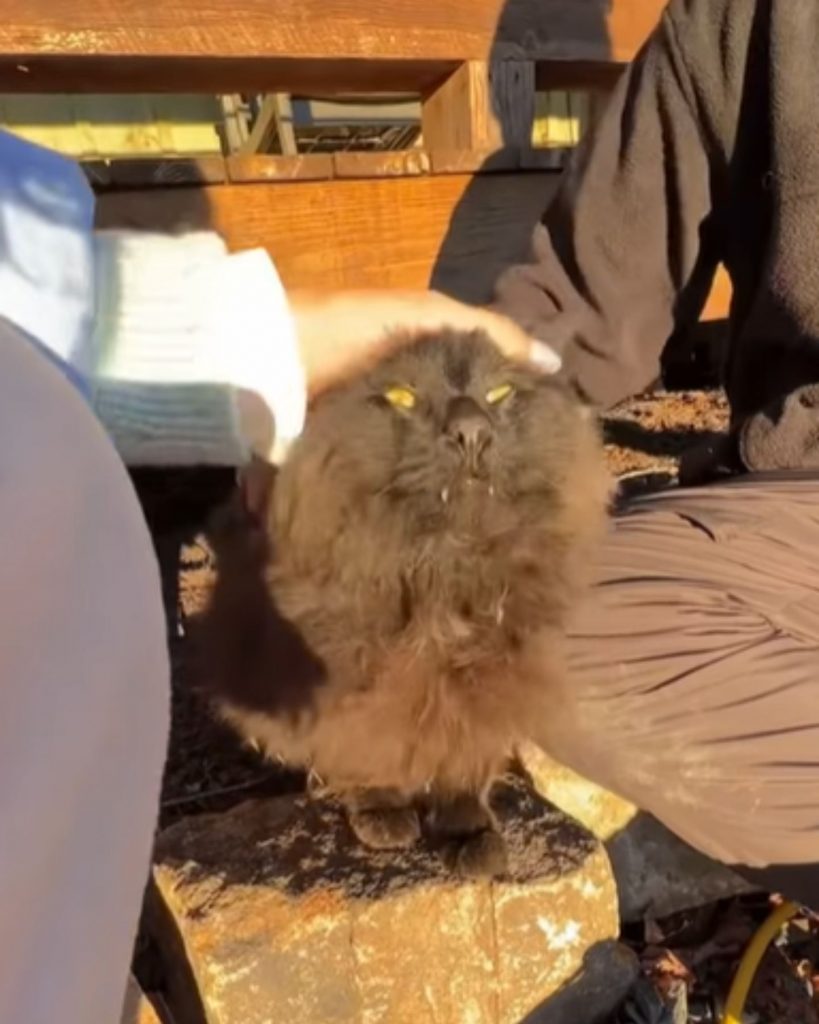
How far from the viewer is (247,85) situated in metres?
2.32

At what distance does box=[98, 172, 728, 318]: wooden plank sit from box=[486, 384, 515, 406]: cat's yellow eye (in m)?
0.71

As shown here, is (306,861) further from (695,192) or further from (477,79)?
(477,79)

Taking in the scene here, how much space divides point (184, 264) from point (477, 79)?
1.51 metres

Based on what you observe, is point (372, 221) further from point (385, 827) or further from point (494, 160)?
point (385, 827)

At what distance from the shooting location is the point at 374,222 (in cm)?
228

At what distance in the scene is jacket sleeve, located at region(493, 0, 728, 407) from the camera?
2.01m

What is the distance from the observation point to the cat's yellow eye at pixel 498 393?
1553mm

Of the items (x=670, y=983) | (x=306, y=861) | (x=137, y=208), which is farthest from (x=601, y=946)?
(x=137, y=208)

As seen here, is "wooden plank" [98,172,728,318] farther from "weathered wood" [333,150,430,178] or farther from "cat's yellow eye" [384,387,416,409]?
"cat's yellow eye" [384,387,416,409]

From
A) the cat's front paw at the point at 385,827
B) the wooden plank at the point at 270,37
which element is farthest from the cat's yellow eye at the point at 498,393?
the wooden plank at the point at 270,37

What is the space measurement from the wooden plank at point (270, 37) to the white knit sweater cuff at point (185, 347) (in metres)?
1.05

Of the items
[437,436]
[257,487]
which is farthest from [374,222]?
[437,436]

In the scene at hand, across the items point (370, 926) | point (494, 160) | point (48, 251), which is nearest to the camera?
point (48, 251)

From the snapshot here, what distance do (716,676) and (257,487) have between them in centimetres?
69
